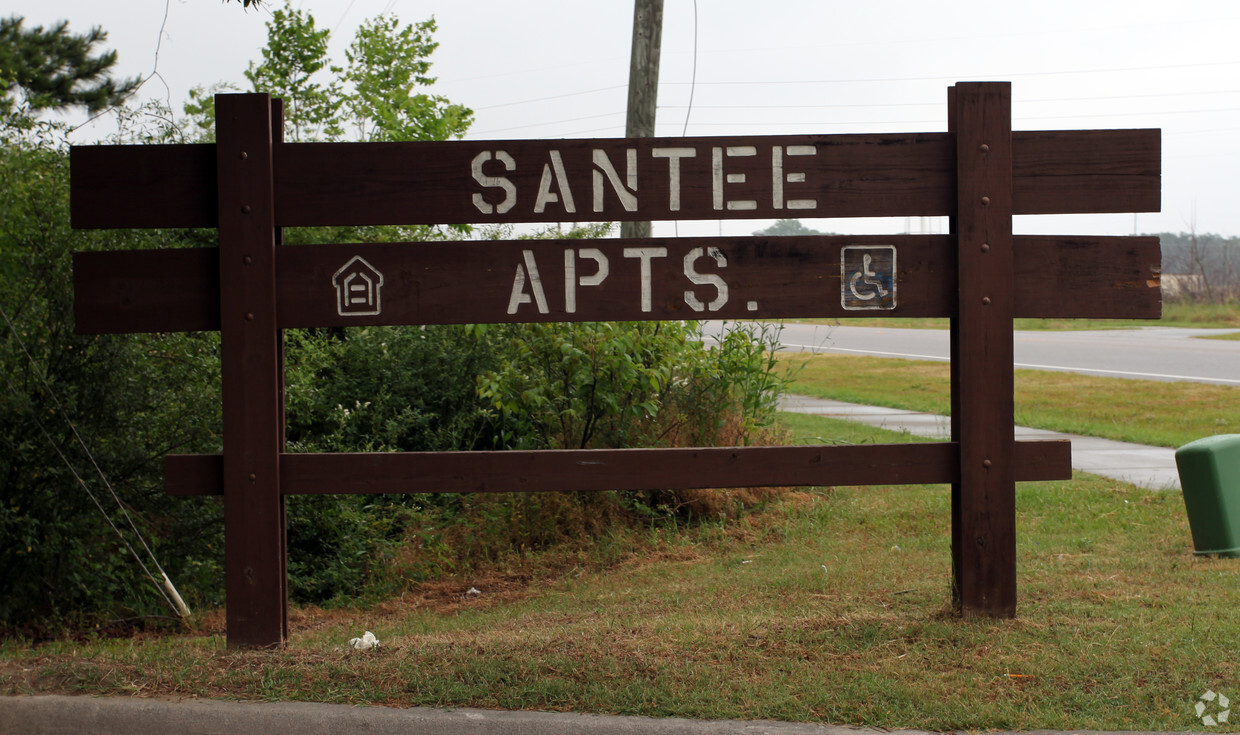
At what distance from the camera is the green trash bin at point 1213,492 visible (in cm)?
591

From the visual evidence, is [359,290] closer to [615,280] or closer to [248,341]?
[248,341]

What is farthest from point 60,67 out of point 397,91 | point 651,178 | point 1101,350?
point 1101,350

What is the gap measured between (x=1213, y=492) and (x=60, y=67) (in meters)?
14.0

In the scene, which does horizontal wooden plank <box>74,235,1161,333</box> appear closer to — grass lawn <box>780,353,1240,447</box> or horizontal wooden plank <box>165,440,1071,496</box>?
horizontal wooden plank <box>165,440,1071,496</box>

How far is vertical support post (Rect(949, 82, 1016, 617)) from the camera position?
4.21 m

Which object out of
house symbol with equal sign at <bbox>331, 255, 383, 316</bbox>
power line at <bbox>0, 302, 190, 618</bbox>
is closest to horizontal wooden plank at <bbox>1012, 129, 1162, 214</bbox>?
house symbol with equal sign at <bbox>331, 255, 383, 316</bbox>

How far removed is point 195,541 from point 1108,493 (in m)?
6.55

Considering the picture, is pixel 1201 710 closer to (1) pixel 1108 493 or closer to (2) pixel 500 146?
(2) pixel 500 146

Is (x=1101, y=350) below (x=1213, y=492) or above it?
above

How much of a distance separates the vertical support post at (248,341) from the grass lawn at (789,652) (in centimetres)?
46

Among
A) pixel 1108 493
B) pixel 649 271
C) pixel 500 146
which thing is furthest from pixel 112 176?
pixel 1108 493

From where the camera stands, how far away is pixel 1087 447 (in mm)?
11125

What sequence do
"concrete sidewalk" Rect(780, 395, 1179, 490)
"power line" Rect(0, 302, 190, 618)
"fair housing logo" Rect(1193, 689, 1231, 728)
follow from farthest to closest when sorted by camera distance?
"concrete sidewalk" Rect(780, 395, 1179, 490), "power line" Rect(0, 302, 190, 618), "fair housing logo" Rect(1193, 689, 1231, 728)

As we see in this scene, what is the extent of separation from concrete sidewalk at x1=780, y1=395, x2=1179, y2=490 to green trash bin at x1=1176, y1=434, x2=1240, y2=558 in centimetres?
227
